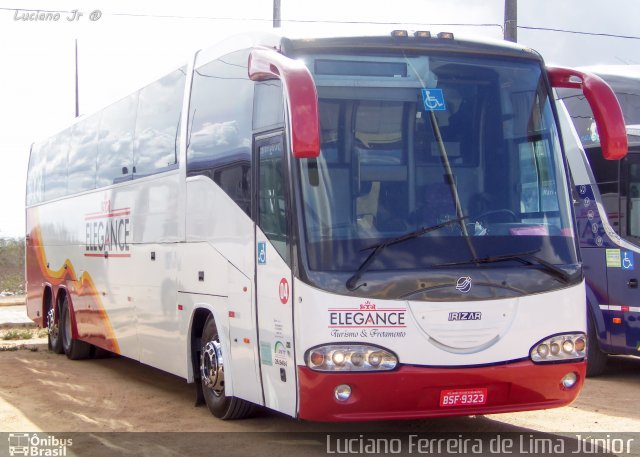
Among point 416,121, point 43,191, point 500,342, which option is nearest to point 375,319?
point 500,342

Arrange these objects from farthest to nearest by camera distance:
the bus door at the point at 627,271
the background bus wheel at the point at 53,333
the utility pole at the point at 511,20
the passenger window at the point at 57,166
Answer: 1. the utility pole at the point at 511,20
2. the background bus wheel at the point at 53,333
3. the passenger window at the point at 57,166
4. the bus door at the point at 627,271

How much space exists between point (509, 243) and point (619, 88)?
599cm

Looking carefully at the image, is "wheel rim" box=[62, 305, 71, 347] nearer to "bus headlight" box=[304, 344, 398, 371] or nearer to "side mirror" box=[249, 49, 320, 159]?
"bus headlight" box=[304, 344, 398, 371]

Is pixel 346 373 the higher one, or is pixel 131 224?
pixel 131 224

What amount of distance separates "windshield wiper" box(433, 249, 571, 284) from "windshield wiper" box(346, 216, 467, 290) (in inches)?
11.1

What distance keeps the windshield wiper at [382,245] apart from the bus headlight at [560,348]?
1173 mm

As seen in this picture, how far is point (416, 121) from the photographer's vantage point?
7957 millimetres

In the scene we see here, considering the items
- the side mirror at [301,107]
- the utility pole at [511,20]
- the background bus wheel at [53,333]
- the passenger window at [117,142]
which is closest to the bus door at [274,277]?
the side mirror at [301,107]

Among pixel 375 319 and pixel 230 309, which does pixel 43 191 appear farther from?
pixel 375 319

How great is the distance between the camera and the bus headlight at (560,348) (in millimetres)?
7938

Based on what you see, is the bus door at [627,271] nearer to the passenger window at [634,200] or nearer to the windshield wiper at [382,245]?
the passenger window at [634,200]

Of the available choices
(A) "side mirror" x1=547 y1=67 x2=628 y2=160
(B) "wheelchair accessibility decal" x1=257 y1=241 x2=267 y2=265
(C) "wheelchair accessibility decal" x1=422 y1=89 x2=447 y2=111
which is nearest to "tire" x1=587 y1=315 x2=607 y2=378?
(A) "side mirror" x1=547 y1=67 x2=628 y2=160

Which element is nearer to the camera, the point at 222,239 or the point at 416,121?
the point at 416,121

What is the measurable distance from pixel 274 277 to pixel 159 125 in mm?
4041
